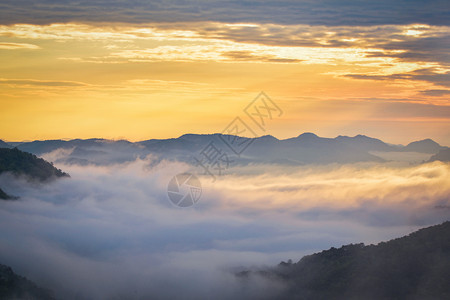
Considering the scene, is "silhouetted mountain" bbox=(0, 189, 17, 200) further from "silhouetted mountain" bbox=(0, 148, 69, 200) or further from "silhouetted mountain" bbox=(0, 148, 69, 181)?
"silhouetted mountain" bbox=(0, 148, 69, 181)

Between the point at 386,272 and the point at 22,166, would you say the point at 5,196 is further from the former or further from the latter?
the point at 386,272

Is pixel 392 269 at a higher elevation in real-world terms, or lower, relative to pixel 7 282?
higher

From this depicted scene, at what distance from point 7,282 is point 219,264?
293 ft

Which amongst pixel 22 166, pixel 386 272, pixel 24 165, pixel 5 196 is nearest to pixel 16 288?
pixel 5 196

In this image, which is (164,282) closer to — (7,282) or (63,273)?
(63,273)

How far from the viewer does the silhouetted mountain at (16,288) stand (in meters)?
99.8

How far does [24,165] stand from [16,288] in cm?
7580

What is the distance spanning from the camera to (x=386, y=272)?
326 ft

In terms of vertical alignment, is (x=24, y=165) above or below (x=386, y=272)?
above

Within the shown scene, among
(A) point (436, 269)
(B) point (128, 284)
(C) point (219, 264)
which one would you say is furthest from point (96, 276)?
(A) point (436, 269)

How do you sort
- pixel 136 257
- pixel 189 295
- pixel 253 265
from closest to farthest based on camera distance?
pixel 189 295, pixel 253 265, pixel 136 257

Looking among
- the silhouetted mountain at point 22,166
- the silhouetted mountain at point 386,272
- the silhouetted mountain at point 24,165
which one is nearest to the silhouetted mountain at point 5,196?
the silhouetted mountain at point 22,166

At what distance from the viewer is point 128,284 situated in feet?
490

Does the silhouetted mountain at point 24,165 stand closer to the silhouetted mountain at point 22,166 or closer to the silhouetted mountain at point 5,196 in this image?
the silhouetted mountain at point 22,166
